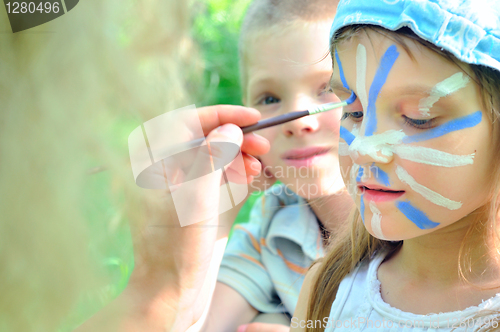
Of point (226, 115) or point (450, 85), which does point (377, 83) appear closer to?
point (450, 85)

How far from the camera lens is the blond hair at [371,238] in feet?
1.73

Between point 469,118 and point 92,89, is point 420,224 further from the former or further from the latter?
point 92,89

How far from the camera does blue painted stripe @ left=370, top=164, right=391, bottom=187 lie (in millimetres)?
577

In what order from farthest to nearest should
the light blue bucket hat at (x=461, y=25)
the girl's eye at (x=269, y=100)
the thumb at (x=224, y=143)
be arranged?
1. the girl's eye at (x=269, y=100)
2. the thumb at (x=224, y=143)
3. the light blue bucket hat at (x=461, y=25)

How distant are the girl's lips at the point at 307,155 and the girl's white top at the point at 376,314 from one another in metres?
0.37

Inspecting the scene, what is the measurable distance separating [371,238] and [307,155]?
363 millimetres

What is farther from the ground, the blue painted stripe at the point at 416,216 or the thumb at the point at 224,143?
the thumb at the point at 224,143

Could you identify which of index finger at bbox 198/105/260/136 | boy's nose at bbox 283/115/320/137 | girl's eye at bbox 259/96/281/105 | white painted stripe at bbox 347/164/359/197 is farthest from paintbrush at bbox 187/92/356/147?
girl's eye at bbox 259/96/281/105

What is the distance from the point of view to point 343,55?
640mm

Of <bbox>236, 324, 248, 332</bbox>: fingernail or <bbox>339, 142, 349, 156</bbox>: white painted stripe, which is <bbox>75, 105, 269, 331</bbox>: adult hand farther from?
<bbox>236, 324, 248, 332</bbox>: fingernail

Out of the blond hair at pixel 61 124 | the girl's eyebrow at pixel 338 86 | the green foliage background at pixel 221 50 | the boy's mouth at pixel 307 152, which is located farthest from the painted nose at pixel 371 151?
the green foliage background at pixel 221 50

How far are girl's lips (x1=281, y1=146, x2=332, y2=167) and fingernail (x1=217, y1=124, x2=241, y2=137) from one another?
0.36 meters

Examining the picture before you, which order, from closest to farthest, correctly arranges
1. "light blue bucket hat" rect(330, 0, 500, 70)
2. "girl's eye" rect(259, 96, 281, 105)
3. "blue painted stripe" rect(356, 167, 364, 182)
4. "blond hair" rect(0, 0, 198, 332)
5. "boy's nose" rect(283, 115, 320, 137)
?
1. "blond hair" rect(0, 0, 198, 332)
2. "light blue bucket hat" rect(330, 0, 500, 70)
3. "blue painted stripe" rect(356, 167, 364, 182)
4. "boy's nose" rect(283, 115, 320, 137)
5. "girl's eye" rect(259, 96, 281, 105)

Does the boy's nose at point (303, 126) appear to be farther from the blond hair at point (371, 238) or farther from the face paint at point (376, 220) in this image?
the face paint at point (376, 220)
